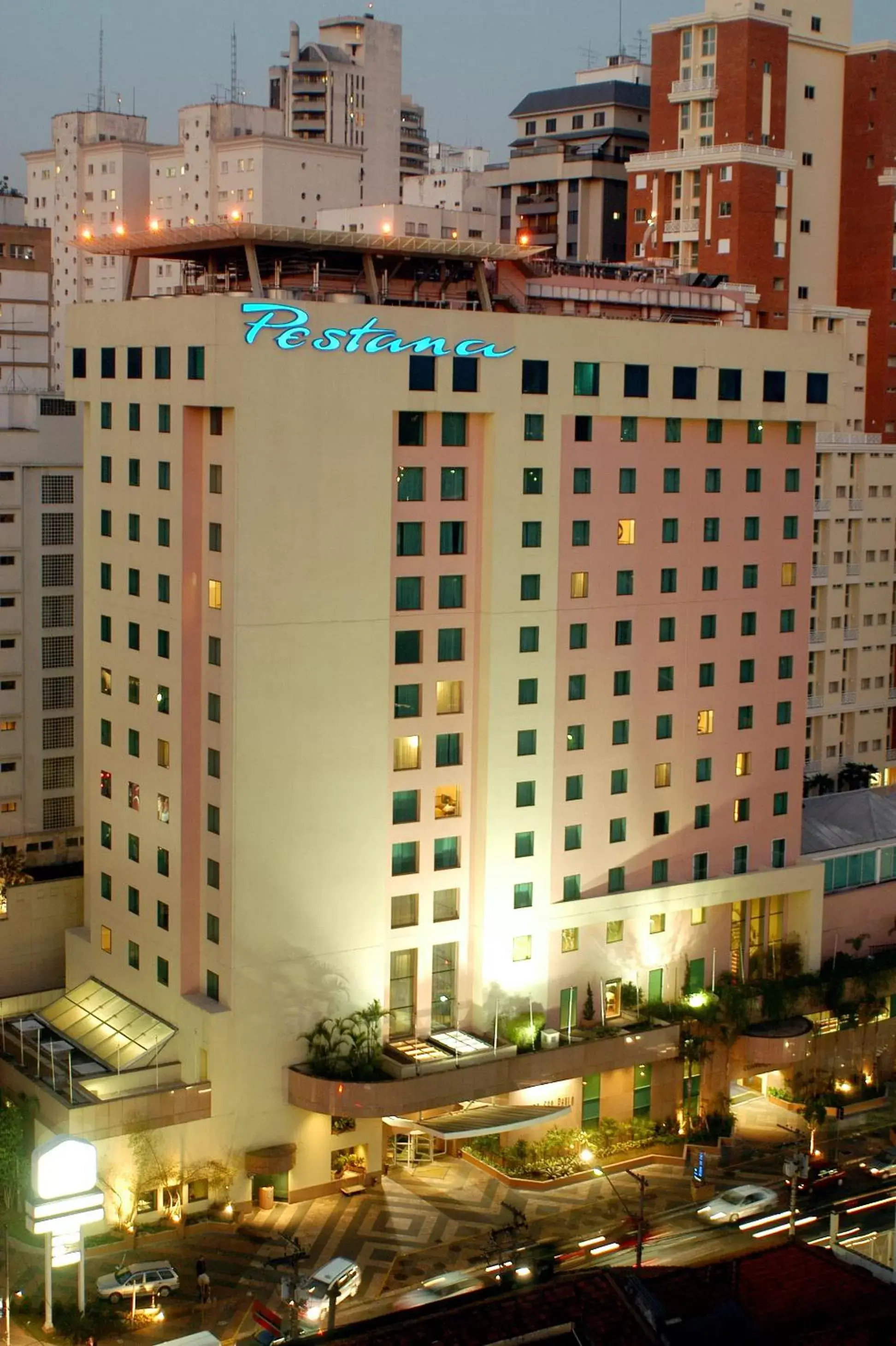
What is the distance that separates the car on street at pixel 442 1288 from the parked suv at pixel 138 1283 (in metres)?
7.31

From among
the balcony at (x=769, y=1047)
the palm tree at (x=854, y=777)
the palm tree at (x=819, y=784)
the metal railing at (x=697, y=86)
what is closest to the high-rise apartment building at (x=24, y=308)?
the metal railing at (x=697, y=86)

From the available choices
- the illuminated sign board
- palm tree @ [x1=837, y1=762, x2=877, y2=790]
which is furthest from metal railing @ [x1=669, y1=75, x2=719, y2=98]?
the illuminated sign board

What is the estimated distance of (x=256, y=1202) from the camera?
6562 cm

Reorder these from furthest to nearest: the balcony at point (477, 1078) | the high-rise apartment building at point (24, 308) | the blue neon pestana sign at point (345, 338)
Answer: the high-rise apartment building at point (24, 308), the balcony at point (477, 1078), the blue neon pestana sign at point (345, 338)

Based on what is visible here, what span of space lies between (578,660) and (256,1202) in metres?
22.8

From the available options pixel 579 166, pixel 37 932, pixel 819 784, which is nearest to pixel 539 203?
pixel 579 166

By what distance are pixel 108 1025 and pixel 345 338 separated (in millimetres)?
27049

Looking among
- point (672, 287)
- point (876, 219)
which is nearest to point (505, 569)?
point (672, 287)

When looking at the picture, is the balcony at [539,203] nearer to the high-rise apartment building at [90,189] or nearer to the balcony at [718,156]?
the balcony at [718,156]

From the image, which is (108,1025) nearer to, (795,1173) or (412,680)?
(412,680)

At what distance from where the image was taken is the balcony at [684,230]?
114m

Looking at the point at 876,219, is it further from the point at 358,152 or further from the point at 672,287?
the point at 358,152

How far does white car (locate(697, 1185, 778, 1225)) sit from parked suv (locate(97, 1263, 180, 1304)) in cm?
1869

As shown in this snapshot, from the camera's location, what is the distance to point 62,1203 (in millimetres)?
57344
